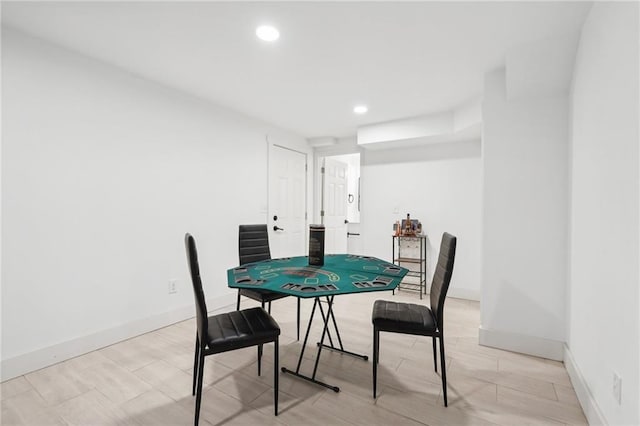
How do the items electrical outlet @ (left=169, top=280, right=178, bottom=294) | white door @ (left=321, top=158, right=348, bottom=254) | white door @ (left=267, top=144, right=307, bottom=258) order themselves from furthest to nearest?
white door @ (left=321, top=158, right=348, bottom=254) → white door @ (left=267, top=144, right=307, bottom=258) → electrical outlet @ (left=169, top=280, right=178, bottom=294)

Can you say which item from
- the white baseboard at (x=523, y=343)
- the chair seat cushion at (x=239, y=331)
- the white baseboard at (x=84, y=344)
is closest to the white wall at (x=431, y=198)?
the white baseboard at (x=523, y=343)

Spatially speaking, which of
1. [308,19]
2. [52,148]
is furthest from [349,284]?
[52,148]

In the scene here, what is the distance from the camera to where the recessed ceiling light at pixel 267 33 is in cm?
205

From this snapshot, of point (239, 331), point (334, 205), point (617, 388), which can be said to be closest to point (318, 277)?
point (239, 331)

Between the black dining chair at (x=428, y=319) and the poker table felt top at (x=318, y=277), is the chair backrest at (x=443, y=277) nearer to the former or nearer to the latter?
the black dining chair at (x=428, y=319)

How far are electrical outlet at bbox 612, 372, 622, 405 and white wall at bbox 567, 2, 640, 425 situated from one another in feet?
0.09

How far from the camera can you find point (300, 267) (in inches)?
89.1

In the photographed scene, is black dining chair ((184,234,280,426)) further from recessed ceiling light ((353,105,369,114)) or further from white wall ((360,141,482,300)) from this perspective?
white wall ((360,141,482,300))

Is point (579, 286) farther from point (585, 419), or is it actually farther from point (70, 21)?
point (70, 21)

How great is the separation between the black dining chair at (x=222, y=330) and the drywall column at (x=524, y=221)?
2.00 m

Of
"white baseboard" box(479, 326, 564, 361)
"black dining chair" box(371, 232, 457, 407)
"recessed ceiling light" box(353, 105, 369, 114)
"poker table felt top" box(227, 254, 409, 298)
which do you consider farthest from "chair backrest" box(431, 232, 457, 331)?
"recessed ceiling light" box(353, 105, 369, 114)

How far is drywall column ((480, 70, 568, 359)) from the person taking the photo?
94.0 inches

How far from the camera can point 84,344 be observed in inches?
96.0

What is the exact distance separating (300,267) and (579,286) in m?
1.89
